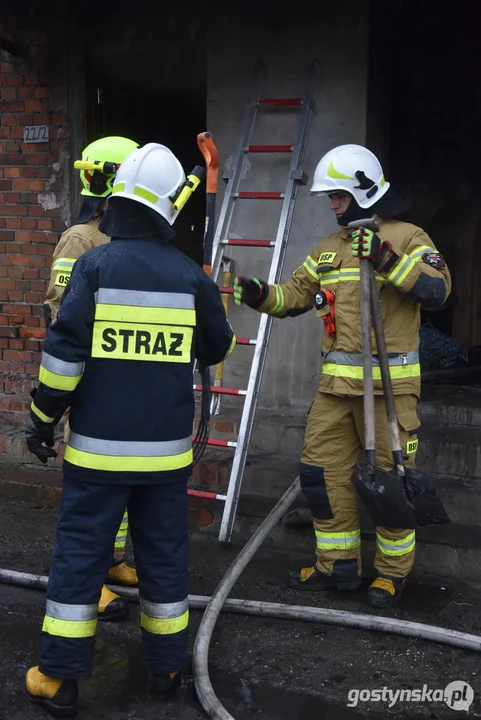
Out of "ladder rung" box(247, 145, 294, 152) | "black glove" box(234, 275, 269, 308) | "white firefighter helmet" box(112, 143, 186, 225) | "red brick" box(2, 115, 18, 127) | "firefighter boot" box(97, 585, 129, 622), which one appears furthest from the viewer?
"red brick" box(2, 115, 18, 127)

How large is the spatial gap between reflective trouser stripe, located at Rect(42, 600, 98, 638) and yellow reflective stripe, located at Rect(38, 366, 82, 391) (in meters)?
0.77

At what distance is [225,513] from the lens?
176 inches

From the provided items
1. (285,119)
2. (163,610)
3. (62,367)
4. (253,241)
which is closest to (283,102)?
(285,119)

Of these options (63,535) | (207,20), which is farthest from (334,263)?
(207,20)

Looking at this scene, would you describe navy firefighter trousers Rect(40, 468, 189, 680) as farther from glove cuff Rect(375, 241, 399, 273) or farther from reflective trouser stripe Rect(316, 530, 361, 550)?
glove cuff Rect(375, 241, 399, 273)

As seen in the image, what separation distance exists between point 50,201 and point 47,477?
6.23 feet

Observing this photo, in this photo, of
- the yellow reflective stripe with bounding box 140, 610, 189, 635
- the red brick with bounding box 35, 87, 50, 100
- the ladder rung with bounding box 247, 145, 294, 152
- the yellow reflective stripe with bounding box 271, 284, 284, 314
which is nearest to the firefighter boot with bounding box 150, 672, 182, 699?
the yellow reflective stripe with bounding box 140, 610, 189, 635

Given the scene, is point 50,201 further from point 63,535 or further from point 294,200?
point 63,535

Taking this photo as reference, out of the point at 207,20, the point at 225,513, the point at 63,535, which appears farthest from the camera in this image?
the point at 207,20

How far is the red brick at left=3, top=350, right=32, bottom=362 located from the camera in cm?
594

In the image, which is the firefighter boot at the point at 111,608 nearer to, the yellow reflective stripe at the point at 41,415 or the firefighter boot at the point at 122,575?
the firefighter boot at the point at 122,575

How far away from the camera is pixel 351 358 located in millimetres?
3920

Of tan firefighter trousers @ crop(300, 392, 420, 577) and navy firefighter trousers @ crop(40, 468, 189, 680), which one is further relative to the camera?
tan firefighter trousers @ crop(300, 392, 420, 577)

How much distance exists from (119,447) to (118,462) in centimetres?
5
